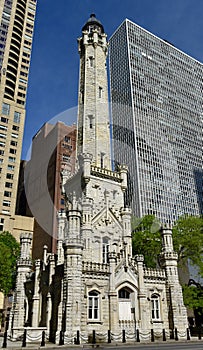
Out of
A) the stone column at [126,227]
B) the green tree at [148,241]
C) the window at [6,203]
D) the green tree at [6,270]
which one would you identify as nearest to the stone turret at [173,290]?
the stone column at [126,227]

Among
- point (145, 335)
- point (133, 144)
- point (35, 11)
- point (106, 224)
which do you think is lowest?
point (145, 335)

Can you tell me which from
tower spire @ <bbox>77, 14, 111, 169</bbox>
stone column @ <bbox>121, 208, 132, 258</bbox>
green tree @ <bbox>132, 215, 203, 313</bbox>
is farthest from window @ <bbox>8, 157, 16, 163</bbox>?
stone column @ <bbox>121, 208, 132, 258</bbox>

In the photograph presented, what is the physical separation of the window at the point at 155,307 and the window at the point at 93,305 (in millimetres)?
6068

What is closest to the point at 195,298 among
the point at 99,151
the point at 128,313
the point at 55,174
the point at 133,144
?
the point at 128,313

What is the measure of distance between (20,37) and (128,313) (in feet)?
309

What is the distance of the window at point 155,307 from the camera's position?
95.5 ft

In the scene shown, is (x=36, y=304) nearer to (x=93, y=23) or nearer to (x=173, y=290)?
(x=173, y=290)

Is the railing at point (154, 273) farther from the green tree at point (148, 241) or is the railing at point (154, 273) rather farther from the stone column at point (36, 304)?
the stone column at point (36, 304)

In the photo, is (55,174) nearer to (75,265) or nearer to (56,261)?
(56,261)

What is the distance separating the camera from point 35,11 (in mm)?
106562

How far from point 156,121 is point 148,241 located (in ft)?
281

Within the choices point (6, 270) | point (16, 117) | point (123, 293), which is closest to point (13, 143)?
point (16, 117)

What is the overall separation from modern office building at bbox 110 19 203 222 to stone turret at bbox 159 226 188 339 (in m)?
64.5

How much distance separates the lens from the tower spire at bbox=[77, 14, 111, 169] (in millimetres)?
40250
